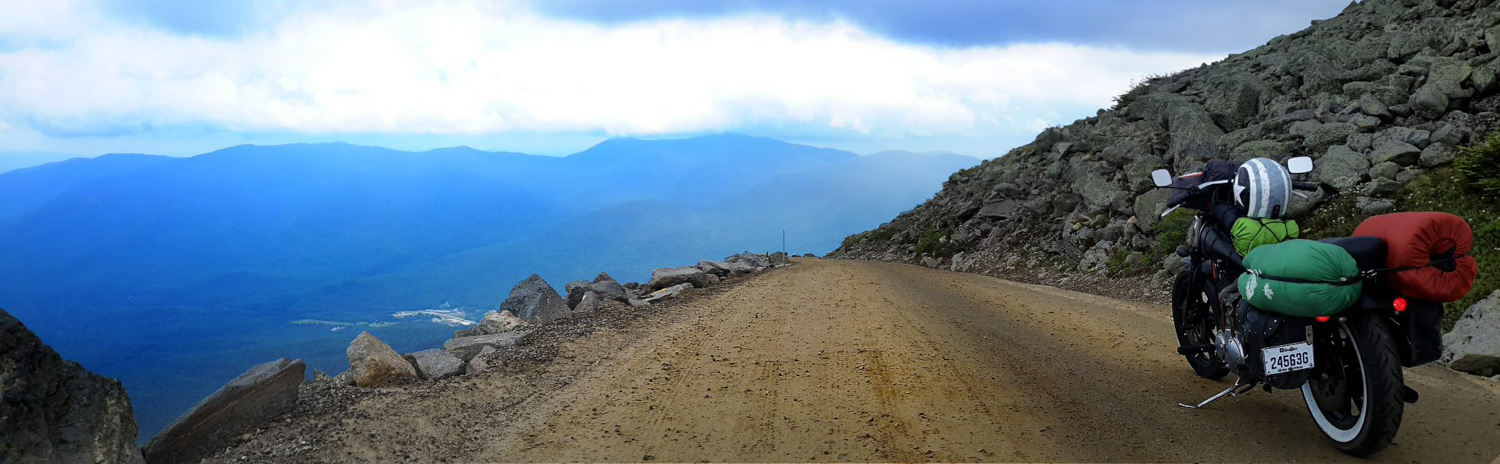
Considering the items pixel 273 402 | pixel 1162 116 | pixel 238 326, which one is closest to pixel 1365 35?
pixel 1162 116

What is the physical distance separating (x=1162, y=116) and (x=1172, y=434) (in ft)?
73.6

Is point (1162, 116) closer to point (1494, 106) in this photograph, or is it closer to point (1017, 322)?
point (1494, 106)

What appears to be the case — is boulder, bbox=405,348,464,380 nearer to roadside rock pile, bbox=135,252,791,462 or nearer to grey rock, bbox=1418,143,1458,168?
roadside rock pile, bbox=135,252,791,462

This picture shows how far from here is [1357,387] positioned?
17.5ft

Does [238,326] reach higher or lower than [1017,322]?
lower

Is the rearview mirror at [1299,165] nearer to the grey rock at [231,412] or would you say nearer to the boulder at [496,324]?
the grey rock at [231,412]

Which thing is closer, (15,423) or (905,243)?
(15,423)

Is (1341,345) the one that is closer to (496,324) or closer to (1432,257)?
(1432,257)

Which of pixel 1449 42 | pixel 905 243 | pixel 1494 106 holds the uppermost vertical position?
pixel 1449 42

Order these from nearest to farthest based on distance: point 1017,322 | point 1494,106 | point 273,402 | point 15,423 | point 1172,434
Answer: point 15,423 < point 1172,434 < point 273,402 < point 1017,322 < point 1494,106

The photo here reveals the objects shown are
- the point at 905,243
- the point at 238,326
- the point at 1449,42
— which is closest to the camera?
the point at 1449,42

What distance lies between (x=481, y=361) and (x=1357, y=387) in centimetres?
793

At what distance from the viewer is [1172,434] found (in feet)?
19.6

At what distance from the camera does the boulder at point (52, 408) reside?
493cm
